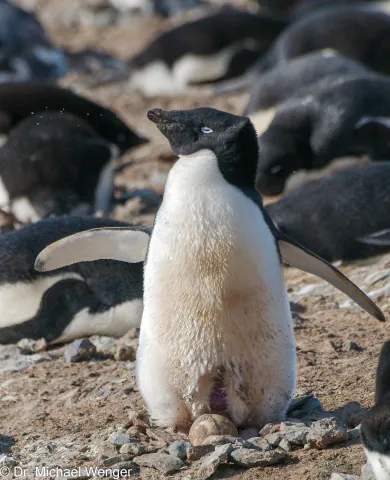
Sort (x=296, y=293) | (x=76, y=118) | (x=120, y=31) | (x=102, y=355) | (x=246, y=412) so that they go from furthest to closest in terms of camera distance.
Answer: (x=120, y=31) < (x=76, y=118) < (x=296, y=293) < (x=102, y=355) < (x=246, y=412)

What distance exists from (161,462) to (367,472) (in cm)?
69

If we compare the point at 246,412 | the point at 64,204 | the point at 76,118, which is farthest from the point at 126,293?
the point at 76,118

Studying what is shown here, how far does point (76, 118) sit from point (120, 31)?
9628mm

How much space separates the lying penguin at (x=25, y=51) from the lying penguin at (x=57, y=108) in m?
5.58

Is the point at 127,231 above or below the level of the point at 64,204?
below

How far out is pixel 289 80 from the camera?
9.84m

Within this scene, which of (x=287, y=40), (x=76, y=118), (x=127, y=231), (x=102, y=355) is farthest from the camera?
(x=287, y=40)

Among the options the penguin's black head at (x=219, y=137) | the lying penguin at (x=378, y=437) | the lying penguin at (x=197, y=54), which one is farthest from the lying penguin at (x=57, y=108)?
the lying penguin at (x=378, y=437)

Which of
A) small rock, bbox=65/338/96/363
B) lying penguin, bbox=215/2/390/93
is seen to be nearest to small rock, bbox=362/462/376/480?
small rock, bbox=65/338/96/363

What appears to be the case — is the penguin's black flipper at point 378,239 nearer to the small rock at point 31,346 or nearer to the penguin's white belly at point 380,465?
the small rock at point 31,346

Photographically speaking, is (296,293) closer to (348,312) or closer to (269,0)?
(348,312)

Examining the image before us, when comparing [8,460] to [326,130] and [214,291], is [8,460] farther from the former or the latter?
[326,130]

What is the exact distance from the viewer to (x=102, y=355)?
202 inches

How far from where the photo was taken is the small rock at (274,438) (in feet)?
12.3
